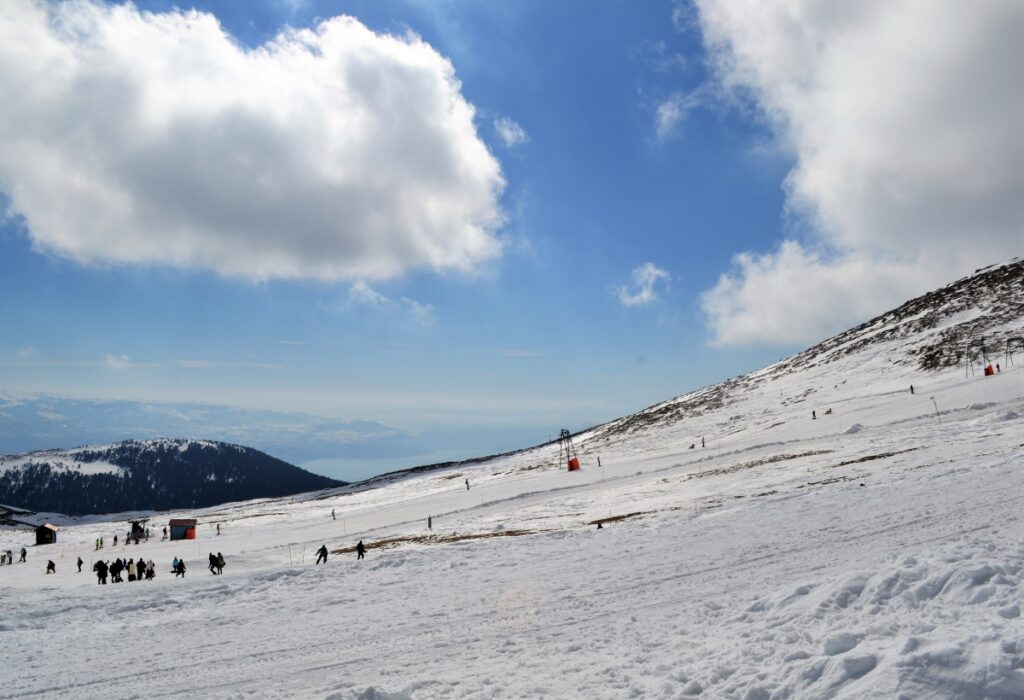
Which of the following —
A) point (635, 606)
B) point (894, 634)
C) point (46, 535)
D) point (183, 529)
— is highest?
point (46, 535)

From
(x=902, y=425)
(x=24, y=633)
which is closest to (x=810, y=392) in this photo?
(x=902, y=425)

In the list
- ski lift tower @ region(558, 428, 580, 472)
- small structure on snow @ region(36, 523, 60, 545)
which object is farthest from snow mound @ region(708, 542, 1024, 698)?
small structure on snow @ region(36, 523, 60, 545)

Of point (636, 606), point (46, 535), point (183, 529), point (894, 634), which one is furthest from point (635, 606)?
point (46, 535)

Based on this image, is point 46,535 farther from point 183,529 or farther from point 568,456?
point 568,456

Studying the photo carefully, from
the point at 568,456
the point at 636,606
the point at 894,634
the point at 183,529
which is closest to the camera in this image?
the point at 894,634

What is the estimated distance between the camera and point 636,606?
13.3 meters

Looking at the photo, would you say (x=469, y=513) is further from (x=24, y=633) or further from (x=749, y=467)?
(x=24, y=633)

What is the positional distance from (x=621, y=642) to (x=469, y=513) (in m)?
29.6

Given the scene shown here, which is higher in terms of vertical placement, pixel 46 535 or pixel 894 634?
pixel 46 535

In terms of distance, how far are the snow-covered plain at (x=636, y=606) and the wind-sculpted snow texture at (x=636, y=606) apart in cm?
6

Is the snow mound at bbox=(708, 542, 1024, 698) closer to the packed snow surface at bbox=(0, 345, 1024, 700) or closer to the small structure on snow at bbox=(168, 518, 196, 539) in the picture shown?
the packed snow surface at bbox=(0, 345, 1024, 700)

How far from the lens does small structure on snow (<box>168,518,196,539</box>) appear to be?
53375 millimetres

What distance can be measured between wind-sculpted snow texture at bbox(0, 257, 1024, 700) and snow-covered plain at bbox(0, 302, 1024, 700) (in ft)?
0.21

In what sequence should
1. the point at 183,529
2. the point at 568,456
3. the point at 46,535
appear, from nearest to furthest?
1. the point at 183,529
2. the point at 46,535
3. the point at 568,456
